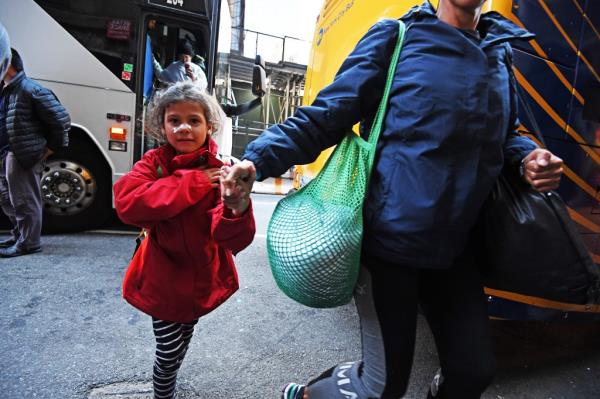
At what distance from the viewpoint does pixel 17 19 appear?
4.16m

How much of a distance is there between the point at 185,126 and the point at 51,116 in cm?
279

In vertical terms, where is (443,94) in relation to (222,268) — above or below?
above

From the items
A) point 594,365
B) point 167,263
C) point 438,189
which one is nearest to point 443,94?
point 438,189

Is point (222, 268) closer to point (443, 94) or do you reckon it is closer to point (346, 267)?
point (346, 267)

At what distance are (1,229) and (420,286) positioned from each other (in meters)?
5.08

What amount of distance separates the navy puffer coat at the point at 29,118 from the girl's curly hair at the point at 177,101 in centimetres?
249

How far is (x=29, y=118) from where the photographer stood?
3.57 metres

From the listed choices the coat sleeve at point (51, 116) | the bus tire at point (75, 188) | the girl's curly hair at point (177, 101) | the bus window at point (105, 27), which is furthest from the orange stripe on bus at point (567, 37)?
the bus tire at point (75, 188)

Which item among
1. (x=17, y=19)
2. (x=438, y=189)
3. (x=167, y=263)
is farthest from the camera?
(x=17, y=19)

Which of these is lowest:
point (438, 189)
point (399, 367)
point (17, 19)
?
point (399, 367)

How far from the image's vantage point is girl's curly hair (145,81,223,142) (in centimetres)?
161

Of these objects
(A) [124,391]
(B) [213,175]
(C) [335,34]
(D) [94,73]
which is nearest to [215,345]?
(A) [124,391]

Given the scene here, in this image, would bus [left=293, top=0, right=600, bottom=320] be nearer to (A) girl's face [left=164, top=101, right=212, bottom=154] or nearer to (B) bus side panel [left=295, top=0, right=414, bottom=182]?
(B) bus side panel [left=295, top=0, right=414, bottom=182]

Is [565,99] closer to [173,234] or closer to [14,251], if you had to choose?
[173,234]
